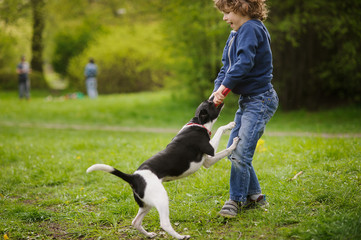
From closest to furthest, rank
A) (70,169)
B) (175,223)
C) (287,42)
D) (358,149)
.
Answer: (175,223)
(358,149)
(70,169)
(287,42)

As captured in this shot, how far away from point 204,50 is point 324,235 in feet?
41.6

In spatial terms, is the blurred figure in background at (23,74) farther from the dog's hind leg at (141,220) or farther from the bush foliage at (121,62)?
the dog's hind leg at (141,220)

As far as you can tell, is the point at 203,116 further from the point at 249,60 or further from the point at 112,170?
the point at 112,170

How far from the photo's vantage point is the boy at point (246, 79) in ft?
11.6

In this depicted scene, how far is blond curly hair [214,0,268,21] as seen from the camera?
3.59 meters

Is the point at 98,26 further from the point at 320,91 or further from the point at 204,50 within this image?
the point at 320,91

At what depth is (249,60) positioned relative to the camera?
349 centimetres

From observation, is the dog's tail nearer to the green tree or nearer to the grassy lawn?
the grassy lawn

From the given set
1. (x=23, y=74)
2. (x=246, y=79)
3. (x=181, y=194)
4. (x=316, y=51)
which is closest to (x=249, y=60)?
(x=246, y=79)

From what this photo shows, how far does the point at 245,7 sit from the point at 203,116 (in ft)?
3.98

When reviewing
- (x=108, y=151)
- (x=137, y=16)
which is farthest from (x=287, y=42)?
(x=108, y=151)

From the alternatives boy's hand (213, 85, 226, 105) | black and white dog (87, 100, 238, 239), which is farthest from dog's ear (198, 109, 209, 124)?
boy's hand (213, 85, 226, 105)

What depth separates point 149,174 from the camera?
3.46 m

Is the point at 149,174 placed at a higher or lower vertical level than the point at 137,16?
lower
